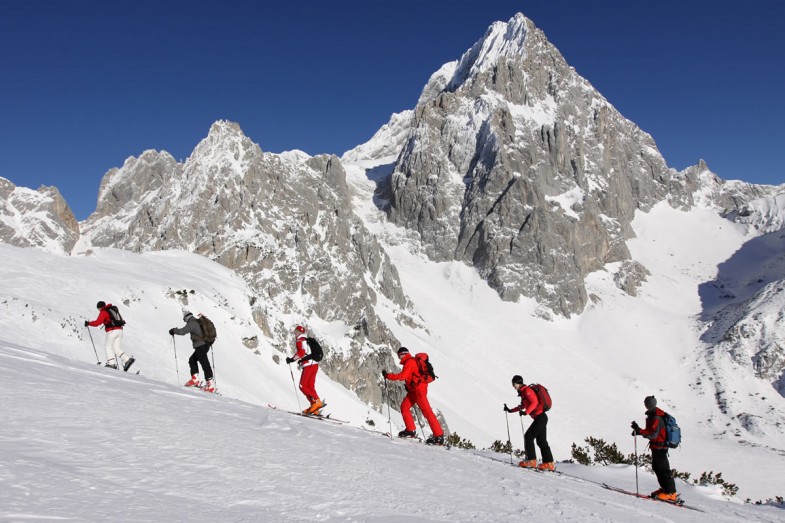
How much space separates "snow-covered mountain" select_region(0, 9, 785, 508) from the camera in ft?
108

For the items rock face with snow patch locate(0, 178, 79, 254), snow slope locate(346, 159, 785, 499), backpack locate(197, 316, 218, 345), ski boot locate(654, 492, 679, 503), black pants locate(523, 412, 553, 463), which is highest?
rock face with snow patch locate(0, 178, 79, 254)

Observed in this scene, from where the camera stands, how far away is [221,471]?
5.87 m

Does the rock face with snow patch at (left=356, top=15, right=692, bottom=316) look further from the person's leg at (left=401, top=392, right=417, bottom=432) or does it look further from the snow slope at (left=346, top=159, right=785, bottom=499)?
the person's leg at (left=401, top=392, right=417, bottom=432)

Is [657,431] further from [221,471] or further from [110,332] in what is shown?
[110,332]

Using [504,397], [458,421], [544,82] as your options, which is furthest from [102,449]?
[544,82]

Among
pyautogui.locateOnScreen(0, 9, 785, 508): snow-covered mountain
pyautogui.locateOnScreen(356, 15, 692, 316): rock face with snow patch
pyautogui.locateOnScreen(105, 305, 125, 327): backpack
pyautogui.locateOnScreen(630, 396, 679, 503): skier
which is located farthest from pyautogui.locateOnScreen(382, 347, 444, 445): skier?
pyautogui.locateOnScreen(356, 15, 692, 316): rock face with snow patch

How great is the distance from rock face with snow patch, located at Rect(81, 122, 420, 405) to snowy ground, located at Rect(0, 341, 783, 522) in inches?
1399

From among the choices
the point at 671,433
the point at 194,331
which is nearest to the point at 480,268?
the point at 194,331

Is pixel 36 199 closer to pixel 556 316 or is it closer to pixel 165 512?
pixel 556 316

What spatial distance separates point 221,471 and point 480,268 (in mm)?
105679

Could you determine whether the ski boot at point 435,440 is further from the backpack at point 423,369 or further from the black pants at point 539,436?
the black pants at point 539,436

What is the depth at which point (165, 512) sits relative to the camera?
438cm

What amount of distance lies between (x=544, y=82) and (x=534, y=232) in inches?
2046

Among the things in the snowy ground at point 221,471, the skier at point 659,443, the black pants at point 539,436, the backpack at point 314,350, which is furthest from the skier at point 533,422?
the backpack at point 314,350
